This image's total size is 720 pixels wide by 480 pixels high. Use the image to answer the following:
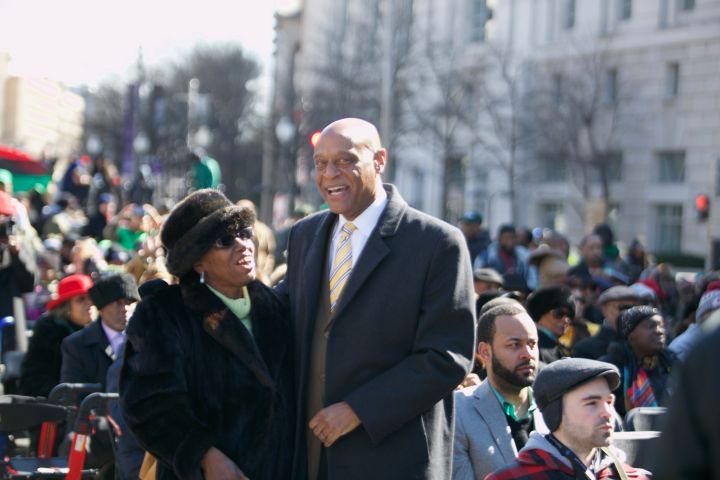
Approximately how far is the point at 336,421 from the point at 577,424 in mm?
1056

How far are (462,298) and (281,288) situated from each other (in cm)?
91

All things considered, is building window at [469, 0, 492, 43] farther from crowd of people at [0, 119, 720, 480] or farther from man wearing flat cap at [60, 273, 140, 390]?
crowd of people at [0, 119, 720, 480]

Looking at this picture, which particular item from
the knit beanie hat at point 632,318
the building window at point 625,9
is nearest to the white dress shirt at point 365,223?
the knit beanie hat at point 632,318

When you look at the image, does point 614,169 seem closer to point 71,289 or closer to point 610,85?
point 610,85

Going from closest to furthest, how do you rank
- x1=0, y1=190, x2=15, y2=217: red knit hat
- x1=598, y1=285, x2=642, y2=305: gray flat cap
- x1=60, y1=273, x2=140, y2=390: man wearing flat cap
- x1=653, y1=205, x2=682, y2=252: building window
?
x1=60, y1=273, x2=140, y2=390: man wearing flat cap → x1=0, y1=190, x2=15, y2=217: red knit hat → x1=598, y1=285, x2=642, y2=305: gray flat cap → x1=653, y1=205, x2=682, y2=252: building window

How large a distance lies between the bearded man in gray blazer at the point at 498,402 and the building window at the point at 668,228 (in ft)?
117

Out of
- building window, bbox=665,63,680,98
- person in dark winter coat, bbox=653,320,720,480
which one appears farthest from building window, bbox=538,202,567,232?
person in dark winter coat, bbox=653,320,720,480

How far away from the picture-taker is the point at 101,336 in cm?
738

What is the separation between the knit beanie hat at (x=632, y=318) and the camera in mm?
7562

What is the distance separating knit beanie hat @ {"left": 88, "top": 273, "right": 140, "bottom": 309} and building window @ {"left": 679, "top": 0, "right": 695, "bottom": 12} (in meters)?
35.8

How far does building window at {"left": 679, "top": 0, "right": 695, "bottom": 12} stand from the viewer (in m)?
40.2

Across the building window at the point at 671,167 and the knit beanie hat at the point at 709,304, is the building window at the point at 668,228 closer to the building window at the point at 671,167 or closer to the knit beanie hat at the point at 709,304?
the building window at the point at 671,167

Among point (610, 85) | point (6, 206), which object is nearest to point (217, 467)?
point (6, 206)

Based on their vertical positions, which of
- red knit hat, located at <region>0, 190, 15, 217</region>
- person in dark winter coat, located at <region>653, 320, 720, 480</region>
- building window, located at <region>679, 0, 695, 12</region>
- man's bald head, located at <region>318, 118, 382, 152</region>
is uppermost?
building window, located at <region>679, 0, 695, 12</region>
